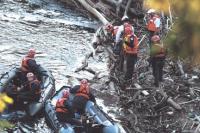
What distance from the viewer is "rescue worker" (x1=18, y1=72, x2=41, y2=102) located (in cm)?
1246

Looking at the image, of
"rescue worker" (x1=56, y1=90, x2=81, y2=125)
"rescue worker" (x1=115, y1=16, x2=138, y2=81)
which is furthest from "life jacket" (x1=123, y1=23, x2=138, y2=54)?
"rescue worker" (x1=56, y1=90, x2=81, y2=125)

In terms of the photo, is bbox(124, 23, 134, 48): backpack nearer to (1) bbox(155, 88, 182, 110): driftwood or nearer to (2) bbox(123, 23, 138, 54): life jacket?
(2) bbox(123, 23, 138, 54): life jacket

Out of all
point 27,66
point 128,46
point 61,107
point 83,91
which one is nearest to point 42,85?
point 27,66

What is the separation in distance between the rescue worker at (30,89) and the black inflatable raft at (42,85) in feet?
0.79

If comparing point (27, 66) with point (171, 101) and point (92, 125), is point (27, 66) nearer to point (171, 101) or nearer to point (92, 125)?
point (92, 125)

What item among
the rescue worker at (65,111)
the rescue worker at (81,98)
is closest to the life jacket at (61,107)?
the rescue worker at (65,111)

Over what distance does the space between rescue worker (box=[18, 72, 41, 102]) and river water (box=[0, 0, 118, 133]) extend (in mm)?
807

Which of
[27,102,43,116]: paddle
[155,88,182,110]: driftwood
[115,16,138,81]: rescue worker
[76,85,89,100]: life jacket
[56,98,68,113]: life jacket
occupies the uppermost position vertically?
[115,16,138,81]: rescue worker

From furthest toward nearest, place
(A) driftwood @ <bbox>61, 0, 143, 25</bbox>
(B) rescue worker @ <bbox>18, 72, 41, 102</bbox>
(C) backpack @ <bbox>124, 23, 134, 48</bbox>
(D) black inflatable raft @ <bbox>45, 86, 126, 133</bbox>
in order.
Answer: (A) driftwood @ <bbox>61, 0, 143, 25</bbox> < (C) backpack @ <bbox>124, 23, 134, 48</bbox> < (B) rescue worker @ <bbox>18, 72, 41, 102</bbox> < (D) black inflatable raft @ <bbox>45, 86, 126, 133</bbox>

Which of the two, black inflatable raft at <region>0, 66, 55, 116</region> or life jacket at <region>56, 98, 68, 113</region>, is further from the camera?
black inflatable raft at <region>0, 66, 55, 116</region>

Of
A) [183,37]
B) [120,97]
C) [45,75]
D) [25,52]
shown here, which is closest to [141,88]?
[120,97]

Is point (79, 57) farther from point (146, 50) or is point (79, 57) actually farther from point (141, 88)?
point (141, 88)

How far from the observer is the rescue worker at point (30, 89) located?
12.5m

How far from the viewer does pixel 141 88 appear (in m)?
14.3
